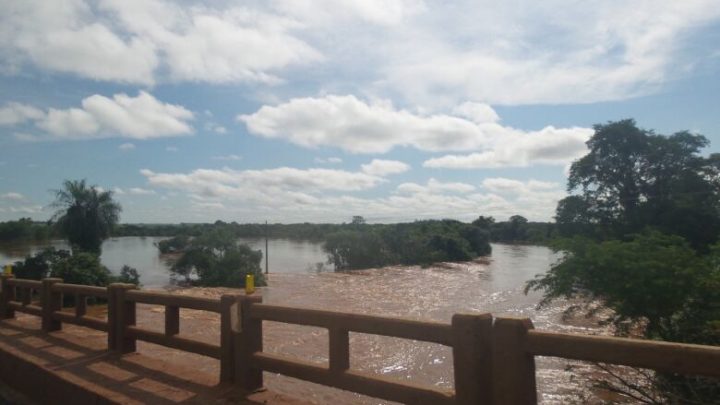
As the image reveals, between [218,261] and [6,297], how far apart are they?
22.3 metres

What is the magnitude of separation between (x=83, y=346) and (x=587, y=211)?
31363 mm

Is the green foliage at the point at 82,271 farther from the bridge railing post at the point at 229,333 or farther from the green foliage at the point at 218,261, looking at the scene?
the bridge railing post at the point at 229,333

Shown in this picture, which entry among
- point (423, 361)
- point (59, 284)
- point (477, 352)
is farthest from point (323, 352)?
point (477, 352)

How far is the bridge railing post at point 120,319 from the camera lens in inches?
284

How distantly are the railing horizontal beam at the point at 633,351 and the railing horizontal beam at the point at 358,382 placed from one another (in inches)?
33.5

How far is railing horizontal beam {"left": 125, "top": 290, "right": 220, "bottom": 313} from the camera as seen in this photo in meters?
5.95

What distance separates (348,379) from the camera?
4.54 metres

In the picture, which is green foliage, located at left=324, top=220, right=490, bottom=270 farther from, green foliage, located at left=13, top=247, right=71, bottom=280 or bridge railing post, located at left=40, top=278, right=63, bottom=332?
bridge railing post, located at left=40, top=278, right=63, bottom=332

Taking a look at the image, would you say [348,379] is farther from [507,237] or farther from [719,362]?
[507,237]

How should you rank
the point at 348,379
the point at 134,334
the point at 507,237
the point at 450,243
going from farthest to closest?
1. the point at 507,237
2. the point at 450,243
3. the point at 134,334
4. the point at 348,379

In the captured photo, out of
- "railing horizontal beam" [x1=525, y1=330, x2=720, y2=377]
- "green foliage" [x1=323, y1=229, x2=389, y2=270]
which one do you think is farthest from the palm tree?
"railing horizontal beam" [x1=525, y1=330, x2=720, y2=377]

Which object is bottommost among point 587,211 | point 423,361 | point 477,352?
point 423,361

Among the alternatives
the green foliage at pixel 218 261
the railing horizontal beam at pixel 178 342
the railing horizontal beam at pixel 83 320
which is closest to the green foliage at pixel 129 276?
the green foliage at pixel 218 261

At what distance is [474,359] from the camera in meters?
3.68
